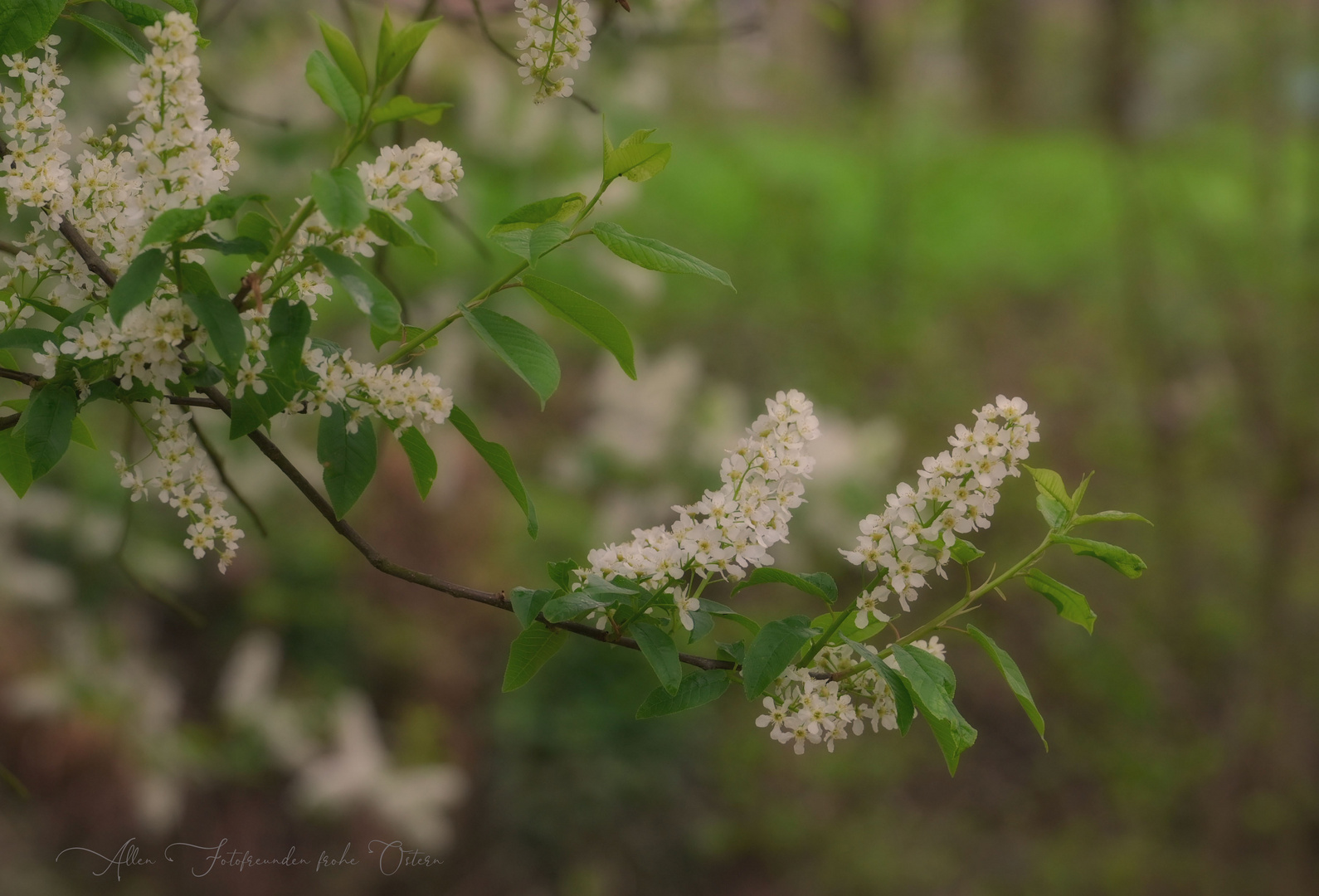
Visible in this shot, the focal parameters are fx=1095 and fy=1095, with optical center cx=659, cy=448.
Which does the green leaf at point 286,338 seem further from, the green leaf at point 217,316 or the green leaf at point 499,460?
the green leaf at point 499,460

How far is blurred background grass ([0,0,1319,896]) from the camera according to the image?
354 cm

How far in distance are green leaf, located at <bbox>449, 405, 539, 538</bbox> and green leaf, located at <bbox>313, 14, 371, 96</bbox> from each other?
0.78 feet

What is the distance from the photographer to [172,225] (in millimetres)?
645

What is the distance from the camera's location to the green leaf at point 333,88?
67 centimetres

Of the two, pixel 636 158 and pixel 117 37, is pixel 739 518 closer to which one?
pixel 636 158

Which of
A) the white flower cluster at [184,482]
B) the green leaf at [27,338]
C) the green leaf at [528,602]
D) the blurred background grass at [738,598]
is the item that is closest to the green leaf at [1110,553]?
the green leaf at [528,602]

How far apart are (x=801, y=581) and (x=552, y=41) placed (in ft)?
1.51

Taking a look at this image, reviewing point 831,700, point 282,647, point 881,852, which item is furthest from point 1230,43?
point 831,700

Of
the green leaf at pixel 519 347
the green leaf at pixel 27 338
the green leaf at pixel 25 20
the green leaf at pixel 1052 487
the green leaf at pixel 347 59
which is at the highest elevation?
the green leaf at pixel 347 59

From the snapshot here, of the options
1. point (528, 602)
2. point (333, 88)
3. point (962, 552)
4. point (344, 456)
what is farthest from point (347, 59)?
point (962, 552)

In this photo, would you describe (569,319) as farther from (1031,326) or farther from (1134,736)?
(1031,326)

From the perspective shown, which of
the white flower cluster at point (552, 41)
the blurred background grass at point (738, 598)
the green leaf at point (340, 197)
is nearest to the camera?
the green leaf at point (340, 197)

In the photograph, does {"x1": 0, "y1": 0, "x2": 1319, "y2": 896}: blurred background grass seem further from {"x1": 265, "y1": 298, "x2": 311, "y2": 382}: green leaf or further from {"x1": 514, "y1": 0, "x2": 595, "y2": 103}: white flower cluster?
{"x1": 265, "y1": 298, "x2": 311, "y2": 382}: green leaf

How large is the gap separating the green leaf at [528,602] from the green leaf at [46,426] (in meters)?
0.33
